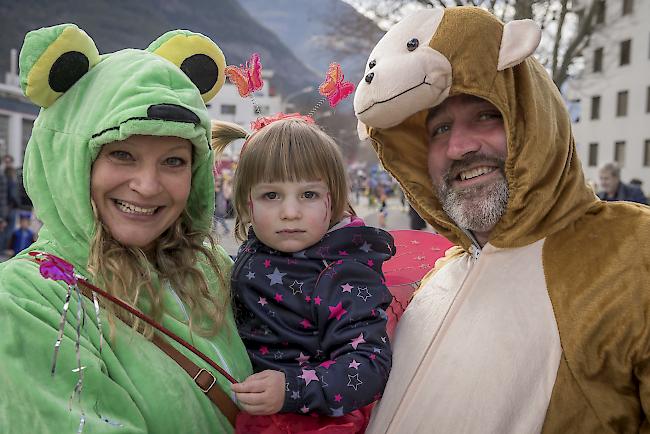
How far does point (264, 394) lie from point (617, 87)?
109 feet

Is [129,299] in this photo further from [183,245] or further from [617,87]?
[617,87]

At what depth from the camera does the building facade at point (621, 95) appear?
28562mm

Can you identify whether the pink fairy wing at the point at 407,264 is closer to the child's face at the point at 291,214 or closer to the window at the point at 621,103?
the child's face at the point at 291,214

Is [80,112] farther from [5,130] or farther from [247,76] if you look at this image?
[5,130]

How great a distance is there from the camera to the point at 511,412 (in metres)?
1.83

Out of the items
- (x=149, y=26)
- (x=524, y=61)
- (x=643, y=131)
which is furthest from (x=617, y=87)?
(x=149, y=26)

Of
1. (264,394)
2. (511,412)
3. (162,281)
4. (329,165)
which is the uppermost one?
(329,165)

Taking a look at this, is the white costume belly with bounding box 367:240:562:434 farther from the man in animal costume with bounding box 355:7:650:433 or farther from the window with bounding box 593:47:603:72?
the window with bounding box 593:47:603:72

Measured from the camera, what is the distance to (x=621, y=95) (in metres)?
30.4

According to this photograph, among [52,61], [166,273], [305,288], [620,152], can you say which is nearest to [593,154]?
[620,152]

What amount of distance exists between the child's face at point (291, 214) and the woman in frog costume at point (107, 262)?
10.2 inches

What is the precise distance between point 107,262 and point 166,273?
9.3 inches

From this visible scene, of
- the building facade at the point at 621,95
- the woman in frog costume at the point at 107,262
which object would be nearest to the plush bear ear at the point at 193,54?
the woman in frog costume at the point at 107,262

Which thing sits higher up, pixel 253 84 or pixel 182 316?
pixel 253 84
